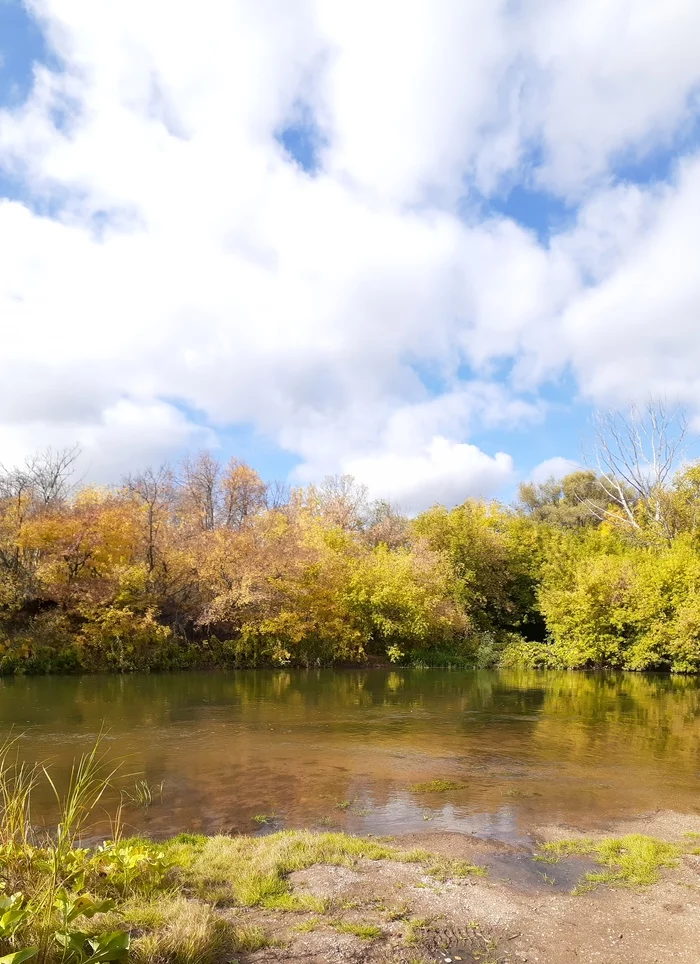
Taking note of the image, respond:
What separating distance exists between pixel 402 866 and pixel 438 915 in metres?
1.23

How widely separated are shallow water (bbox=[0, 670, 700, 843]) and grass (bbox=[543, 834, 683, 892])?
69 cm

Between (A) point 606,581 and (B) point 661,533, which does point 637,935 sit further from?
(B) point 661,533

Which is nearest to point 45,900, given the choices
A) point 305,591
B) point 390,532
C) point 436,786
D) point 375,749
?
point 436,786

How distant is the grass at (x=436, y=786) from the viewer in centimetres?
1001

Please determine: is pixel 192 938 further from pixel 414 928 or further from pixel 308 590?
pixel 308 590

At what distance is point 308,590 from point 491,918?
1086 inches

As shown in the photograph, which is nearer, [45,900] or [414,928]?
[45,900]

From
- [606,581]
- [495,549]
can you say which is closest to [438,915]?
[606,581]

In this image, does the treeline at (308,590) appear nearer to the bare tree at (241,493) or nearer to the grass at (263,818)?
the bare tree at (241,493)

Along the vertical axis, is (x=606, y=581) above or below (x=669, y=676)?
above

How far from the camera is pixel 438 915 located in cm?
524

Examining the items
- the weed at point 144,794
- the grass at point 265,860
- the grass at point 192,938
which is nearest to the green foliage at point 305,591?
the weed at point 144,794

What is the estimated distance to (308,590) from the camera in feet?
107

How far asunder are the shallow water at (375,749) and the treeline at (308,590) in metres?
5.13
